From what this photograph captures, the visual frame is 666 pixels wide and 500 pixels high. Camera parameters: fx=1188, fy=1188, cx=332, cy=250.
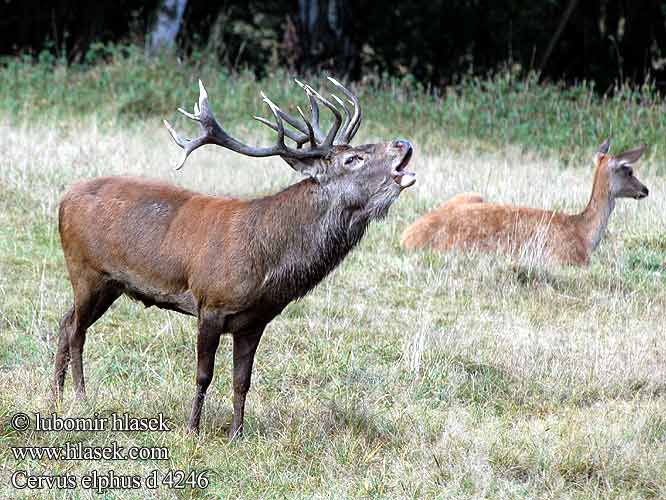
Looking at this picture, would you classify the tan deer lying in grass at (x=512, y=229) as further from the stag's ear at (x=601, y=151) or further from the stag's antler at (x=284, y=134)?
the stag's antler at (x=284, y=134)

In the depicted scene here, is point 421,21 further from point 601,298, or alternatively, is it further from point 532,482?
point 532,482

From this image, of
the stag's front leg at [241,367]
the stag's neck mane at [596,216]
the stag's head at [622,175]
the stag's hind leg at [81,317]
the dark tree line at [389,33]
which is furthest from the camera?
the dark tree line at [389,33]

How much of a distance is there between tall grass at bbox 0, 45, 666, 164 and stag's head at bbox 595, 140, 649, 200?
326 centimetres

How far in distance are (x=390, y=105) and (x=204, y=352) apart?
1065 cm

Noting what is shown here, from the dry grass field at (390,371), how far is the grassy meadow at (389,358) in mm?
16

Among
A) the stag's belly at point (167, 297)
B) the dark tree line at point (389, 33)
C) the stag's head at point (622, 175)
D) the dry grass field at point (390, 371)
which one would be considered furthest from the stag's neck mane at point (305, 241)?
the dark tree line at point (389, 33)

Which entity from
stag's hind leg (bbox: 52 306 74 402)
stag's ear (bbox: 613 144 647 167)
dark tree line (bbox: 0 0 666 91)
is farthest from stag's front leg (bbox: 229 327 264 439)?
dark tree line (bbox: 0 0 666 91)

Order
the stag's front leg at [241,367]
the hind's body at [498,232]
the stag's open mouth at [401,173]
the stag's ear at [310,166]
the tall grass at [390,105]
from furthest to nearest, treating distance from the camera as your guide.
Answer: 1. the tall grass at [390,105]
2. the hind's body at [498,232]
3. the stag's front leg at [241,367]
4. the stag's ear at [310,166]
5. the stag's open mouth at [401,173]

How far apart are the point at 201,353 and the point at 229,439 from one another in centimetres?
46

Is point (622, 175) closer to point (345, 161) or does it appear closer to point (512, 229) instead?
point (512, 229)

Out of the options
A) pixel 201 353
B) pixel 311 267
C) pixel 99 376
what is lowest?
pixel 99 376

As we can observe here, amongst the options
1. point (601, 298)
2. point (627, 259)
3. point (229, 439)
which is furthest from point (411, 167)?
point (229, 439)

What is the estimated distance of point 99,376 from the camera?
6742 mm

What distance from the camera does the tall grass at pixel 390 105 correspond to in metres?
14.5
